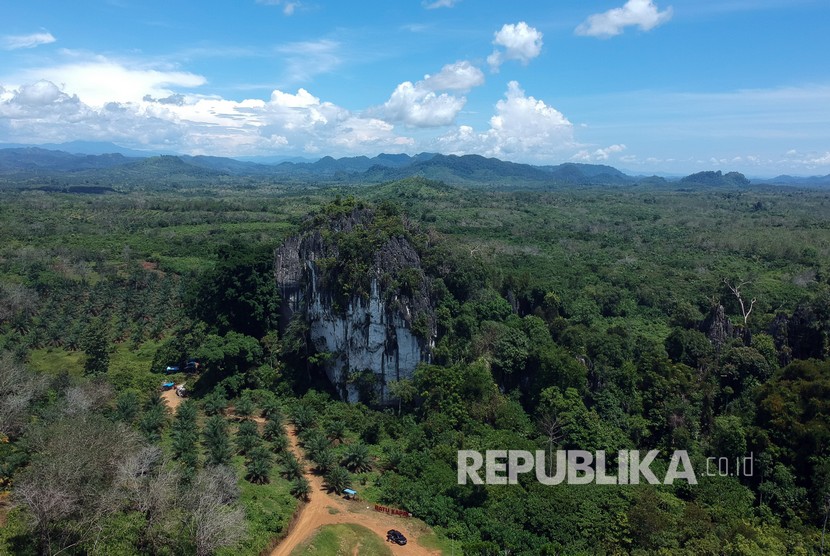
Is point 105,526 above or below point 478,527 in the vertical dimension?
above

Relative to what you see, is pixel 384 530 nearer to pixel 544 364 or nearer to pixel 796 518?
pixel 544 364

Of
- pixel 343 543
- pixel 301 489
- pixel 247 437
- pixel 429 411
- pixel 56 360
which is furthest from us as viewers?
pixel 56 360

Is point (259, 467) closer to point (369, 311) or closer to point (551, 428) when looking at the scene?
point (369, 311)

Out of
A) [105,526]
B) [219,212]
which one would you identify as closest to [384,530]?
[105,526]

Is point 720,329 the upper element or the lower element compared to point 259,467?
upper

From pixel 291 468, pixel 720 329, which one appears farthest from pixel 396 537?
pixel 720 329

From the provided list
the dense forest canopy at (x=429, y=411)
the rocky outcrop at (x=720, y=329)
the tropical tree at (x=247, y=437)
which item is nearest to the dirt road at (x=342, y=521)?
the dense forest canopy at (x=429, y=411)

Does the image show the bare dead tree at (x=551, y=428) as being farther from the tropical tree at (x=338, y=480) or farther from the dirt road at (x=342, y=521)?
the tropical tree at (x=338, y=480)
